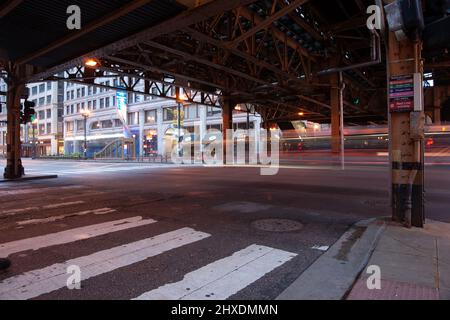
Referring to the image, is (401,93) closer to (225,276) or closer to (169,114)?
(225,276)

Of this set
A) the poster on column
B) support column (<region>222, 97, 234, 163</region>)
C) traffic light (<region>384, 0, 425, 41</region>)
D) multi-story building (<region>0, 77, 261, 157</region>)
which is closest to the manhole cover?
the poster on column

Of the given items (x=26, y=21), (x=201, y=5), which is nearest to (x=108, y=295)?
(x=201, y=5)

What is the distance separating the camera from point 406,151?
614 cm

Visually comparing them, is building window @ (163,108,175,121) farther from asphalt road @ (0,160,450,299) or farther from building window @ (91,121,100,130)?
asphalt road @ (0,160,450,299)

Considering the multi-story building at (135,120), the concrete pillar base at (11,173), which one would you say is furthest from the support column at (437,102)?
the concrete pillar base at (11,173)

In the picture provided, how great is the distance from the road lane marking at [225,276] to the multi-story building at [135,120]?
45.3 meters

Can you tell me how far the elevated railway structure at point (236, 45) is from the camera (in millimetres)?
6125

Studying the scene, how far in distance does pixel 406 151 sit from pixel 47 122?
95228mm

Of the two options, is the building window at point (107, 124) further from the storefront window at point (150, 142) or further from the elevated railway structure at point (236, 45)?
the elevated railway structure at point (236, 45)

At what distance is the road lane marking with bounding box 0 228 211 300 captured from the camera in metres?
3.57

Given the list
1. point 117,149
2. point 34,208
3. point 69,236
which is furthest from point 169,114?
point 69,236

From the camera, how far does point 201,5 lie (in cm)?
714

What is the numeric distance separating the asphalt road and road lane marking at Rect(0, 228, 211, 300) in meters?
0.01
